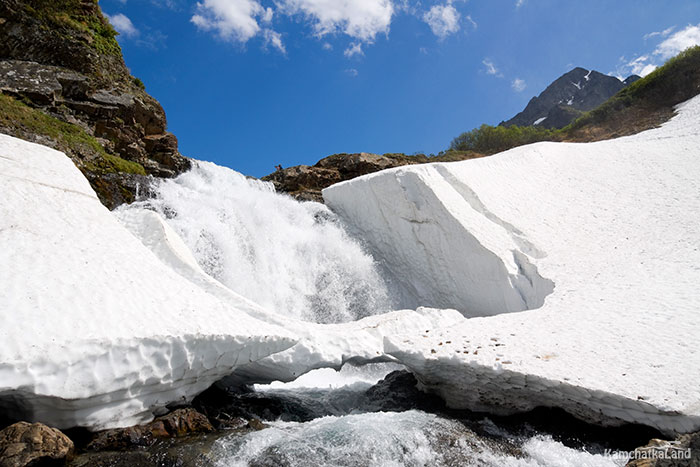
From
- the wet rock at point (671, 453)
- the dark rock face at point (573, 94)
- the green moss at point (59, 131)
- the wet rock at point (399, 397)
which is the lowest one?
the wet rock at point (399, 397)

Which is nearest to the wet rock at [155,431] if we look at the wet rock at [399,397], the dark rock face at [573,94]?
the wet rock at [399,397]

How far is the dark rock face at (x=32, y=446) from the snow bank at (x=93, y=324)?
0.24 meters

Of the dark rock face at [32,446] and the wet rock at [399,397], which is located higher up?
the dark rock face at [32,446]

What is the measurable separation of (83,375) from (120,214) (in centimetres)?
576

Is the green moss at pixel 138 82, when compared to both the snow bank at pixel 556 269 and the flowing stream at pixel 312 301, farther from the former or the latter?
the snow bank at pixel 556 269

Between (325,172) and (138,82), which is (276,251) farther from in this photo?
(138,82)

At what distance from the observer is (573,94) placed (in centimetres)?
6681

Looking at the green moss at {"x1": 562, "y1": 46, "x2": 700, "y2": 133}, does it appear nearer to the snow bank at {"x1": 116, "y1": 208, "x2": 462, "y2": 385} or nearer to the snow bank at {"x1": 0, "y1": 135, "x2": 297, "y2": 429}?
the snow bank at {"x1": 116, "y1": 208, "x2": 462, "y2": 385}

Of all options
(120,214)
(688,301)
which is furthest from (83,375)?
(688,301)

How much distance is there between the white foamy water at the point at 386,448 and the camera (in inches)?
158

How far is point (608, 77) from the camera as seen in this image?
63.7m

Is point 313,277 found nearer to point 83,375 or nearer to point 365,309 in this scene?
point 365,309

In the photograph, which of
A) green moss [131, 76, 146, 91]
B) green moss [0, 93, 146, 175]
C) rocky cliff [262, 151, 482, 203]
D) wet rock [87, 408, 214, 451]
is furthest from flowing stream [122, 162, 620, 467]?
green moss [131, 76, 146, 91]

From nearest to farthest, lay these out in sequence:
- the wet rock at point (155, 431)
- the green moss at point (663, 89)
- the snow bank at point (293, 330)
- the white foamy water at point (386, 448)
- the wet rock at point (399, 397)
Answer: the wet rock at point (155, 431) < the white foamy water at point (386, 448) < the snow bank at point (293, 330) < the wet rock at point (399, 397) < the green moss at point (663, 89)
